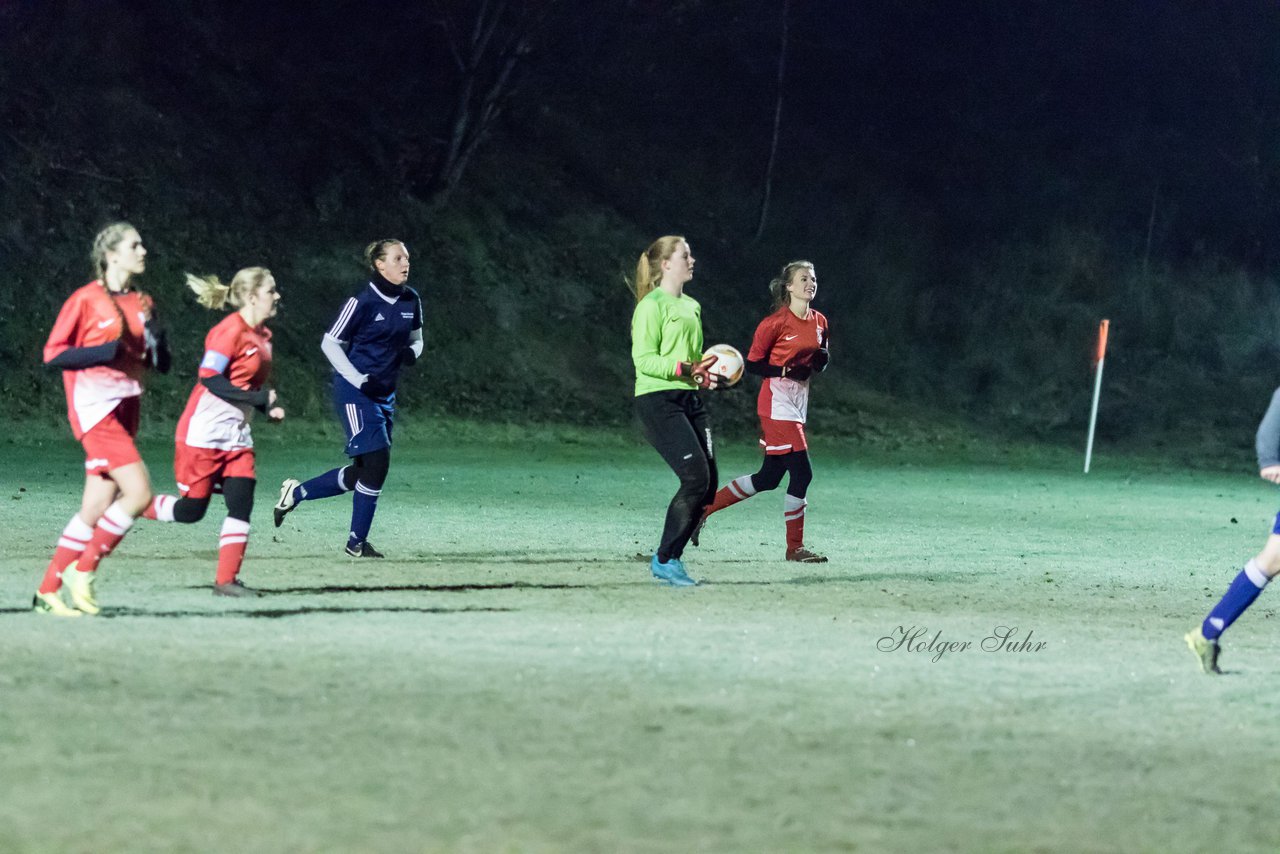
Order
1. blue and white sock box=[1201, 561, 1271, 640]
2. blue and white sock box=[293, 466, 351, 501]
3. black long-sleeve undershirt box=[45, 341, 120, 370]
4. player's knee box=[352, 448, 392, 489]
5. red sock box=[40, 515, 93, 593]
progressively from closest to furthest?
blue and white sock box=[1201, 561, 1271, 640]
black long-sleeve undershirt box=[45, 341, 120, 370]
red sock box=[40, 515, 93, 593]
player's knee box=[352, 448, 392, 489]
blue and white sock box=[293, 466, 351, 501]

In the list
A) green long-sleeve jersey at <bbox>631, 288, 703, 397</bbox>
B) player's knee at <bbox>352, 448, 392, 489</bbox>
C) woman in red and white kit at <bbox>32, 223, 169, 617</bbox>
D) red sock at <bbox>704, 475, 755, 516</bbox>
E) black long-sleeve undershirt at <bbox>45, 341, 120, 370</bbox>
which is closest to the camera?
black long-sleeve undershirt at <bbox>45, 341, 120, 370</bbox>

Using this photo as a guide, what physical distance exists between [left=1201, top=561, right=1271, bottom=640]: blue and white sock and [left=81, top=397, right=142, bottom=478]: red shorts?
4973mm

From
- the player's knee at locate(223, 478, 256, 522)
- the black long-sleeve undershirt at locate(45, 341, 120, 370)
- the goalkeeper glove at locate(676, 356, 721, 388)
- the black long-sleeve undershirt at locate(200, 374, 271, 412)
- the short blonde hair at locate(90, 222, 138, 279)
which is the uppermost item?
the short blonde hair at locate(90, 222, 138, 279)

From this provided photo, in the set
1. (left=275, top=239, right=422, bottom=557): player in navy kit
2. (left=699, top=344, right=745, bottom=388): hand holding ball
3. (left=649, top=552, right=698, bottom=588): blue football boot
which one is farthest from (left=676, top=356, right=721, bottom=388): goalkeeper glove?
(left=275, top=239, right=422, bottom=557): player in navy kit

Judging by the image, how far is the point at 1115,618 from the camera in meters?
9.34

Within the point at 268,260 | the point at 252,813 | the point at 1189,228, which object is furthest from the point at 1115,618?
the point at 1189,228

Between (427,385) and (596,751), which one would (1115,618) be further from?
(427,385)

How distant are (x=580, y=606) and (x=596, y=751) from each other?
3.59 meters

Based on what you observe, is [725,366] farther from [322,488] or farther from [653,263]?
[322,488]

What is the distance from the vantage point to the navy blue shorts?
11.1 metres

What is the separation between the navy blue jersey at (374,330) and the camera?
11141mm

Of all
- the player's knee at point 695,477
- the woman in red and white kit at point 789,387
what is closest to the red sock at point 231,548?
the player's knee at point 695,477

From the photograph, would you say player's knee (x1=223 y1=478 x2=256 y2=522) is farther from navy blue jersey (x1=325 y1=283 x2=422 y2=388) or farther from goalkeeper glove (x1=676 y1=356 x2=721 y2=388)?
goalkeeper glove (x1=676 y1=356 x2=721 y2=388)

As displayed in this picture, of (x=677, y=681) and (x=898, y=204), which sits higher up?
(x=898, y=204)
